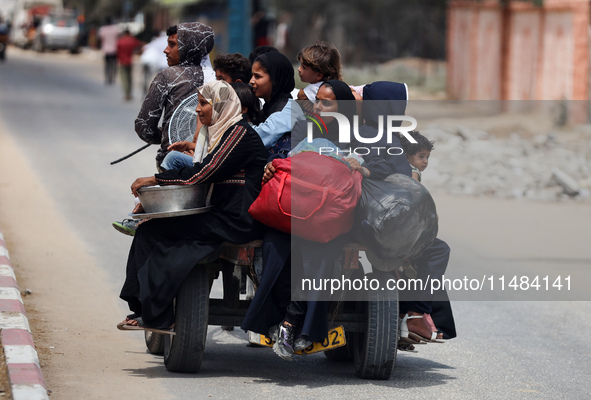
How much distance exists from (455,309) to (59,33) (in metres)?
39.0

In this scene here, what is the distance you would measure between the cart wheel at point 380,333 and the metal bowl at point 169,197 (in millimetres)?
1128

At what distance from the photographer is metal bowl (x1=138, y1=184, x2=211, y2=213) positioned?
5777mm

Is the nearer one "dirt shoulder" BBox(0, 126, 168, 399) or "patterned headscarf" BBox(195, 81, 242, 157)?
"dirt shoulder" BBox(0, 126, 168, 399)

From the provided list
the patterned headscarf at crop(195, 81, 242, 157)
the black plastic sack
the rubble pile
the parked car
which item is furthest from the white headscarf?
the parked car

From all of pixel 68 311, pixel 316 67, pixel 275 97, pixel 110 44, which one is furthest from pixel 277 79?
pixel 110 44

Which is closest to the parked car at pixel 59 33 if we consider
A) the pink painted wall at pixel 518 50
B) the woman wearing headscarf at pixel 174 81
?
the pink painted wall at pixel 518 50

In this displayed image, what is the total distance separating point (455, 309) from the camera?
8602mm

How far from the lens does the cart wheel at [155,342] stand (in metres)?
6.62

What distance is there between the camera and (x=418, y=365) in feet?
22.4

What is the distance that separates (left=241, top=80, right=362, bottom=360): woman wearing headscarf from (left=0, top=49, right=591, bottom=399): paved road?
1.07ft

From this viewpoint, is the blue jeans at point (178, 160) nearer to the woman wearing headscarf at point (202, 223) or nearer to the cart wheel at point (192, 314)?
the woman wearing headscarf at point (202, 223)

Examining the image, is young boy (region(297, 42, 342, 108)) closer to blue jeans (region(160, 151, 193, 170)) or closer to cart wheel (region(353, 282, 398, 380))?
blue jeans (region(160, 151, 193, 170))

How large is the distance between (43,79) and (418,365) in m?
26.3

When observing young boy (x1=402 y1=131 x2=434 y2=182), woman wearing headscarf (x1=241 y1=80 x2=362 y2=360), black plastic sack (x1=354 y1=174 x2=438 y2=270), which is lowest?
woman wearing headscarf (x1=241 y1=80 x2=362 y2=360)
